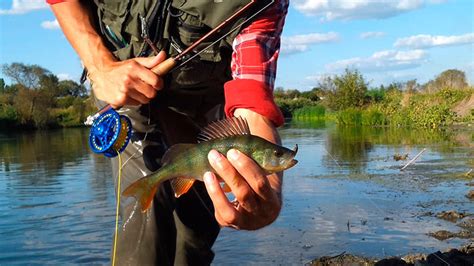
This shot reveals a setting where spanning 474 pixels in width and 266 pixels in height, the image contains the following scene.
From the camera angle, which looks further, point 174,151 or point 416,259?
point 416,259

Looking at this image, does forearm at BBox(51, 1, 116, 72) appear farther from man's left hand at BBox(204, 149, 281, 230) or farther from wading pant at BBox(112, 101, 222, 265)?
man's left hand at BBox(204, 149, 281, 230)

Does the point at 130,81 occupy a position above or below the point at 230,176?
above

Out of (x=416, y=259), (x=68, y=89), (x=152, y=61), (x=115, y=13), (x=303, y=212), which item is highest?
(x=68, y=89)

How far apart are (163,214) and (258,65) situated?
1.54 metres

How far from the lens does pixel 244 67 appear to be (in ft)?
11.1

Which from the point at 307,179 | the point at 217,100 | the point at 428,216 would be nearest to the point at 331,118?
the point at 307,179

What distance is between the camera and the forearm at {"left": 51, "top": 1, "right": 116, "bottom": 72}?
3738 millimetres

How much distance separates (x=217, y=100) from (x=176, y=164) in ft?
3.93

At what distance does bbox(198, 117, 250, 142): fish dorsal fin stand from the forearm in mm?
1014

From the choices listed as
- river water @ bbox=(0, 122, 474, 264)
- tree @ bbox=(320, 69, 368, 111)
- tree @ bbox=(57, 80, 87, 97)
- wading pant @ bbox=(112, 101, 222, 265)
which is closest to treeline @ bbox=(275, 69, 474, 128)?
tree @ bbox=(320, 69, 368, 111)

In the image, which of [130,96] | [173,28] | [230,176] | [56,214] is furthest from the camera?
[56,214]

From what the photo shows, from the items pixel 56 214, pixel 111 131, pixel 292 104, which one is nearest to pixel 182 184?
pixel 111 131

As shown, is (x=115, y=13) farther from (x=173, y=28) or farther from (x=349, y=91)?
(x=349, y=91)

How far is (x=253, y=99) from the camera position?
3178mm
